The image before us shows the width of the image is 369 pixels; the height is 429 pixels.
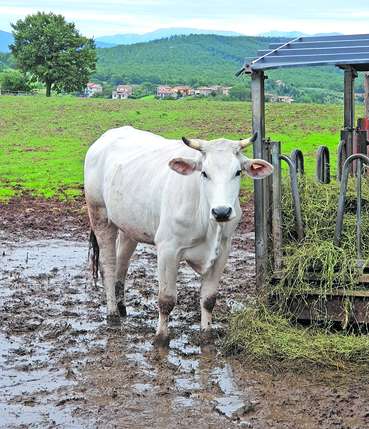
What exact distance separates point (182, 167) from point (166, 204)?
50 centimetres

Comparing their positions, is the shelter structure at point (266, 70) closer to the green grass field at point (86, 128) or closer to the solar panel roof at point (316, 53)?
the solar panel roof at point (316, 53)

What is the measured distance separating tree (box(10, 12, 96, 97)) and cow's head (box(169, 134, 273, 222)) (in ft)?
212

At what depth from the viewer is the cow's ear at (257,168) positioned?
7308mm

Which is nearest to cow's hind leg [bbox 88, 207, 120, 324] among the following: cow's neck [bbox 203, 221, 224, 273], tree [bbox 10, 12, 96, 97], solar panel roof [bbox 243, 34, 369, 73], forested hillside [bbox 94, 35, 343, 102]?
cow's neck [bbox 203, 221, 224, 273]

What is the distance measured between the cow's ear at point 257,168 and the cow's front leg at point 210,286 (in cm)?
70

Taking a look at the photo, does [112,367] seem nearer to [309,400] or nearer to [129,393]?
[129,393]

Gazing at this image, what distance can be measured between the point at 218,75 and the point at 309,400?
4587 inches

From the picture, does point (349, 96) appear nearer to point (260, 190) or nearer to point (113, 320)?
point (260, 190)

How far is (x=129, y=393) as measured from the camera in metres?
6.44

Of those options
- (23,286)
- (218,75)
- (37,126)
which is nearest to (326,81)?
(218,75)

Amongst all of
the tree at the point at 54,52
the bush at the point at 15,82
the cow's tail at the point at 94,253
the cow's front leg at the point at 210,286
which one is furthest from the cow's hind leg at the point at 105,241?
the bush at the point at 15,82

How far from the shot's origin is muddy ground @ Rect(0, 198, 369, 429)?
19.5 feet

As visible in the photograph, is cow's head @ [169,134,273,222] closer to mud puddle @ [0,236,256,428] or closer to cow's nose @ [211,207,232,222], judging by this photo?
cow's nose @ [211,207,232,222]

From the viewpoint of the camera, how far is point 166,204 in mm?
7668
